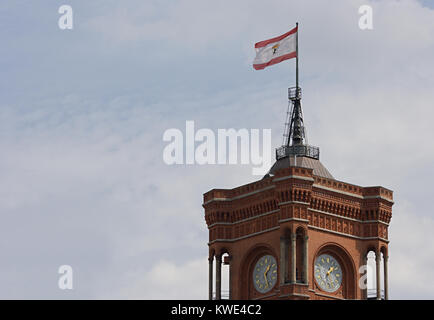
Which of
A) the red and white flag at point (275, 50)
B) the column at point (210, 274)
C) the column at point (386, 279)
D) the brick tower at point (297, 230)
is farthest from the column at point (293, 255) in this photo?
the red and white flag at point (275, 50)

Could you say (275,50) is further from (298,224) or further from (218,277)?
(218,277)

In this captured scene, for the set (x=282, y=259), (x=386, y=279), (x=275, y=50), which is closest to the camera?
(x=282, y=259)

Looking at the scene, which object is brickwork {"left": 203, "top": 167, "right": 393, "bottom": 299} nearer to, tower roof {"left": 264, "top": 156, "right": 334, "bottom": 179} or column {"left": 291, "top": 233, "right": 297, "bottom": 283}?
column {"left": 291, "top": 233, "right": 297, "bottom": 283}

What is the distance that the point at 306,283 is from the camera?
12325 cm

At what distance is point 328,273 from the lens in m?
127

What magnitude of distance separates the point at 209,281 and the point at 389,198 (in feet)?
61.4

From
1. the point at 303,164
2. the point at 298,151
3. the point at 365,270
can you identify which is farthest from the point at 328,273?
the point at 298,151

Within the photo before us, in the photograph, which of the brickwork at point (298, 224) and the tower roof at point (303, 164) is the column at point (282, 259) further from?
the tower roof at point (303, 164)

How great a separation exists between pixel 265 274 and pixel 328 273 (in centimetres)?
579

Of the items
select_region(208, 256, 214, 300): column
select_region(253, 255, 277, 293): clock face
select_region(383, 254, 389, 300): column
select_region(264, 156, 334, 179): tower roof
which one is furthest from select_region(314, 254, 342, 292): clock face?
select_region(208, 256, 214, 300): column
